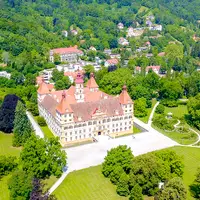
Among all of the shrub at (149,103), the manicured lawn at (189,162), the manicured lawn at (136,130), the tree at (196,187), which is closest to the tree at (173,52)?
the shrub at (149,103)

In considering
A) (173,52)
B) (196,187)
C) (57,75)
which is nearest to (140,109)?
(196,187)

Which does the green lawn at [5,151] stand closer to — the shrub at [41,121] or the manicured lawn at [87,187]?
the shrub at [41,121]

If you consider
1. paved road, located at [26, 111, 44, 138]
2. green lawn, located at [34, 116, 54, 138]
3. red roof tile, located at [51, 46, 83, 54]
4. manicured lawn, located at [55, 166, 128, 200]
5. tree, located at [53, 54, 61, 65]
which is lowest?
green lawn, located at [34, 116, 54, 138]

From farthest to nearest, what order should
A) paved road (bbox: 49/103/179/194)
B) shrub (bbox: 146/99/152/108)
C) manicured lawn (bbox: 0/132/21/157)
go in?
shrub (bbox: 146/99/152/108) → manicured lawn (bbox: 0/132/21/157) → paved road (bbox: 49/103/179/194)

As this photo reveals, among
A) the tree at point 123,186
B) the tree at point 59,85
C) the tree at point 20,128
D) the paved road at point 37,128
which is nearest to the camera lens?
the tree at point 123,186

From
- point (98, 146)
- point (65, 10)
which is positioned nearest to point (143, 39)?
point (65, 10)

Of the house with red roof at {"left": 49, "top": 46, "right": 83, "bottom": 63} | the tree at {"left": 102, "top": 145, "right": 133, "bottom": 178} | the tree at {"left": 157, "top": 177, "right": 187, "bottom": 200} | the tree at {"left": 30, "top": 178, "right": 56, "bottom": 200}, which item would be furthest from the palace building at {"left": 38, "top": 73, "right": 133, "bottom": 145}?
the house with red roof at {"left": 49, "top": 46, "right": 83, "bottom": 63}

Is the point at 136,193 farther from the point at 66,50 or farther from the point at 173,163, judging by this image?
the point at 66,50

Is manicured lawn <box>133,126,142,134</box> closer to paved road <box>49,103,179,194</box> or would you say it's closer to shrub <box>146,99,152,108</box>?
paved road <box>49,103,179,194</box>
